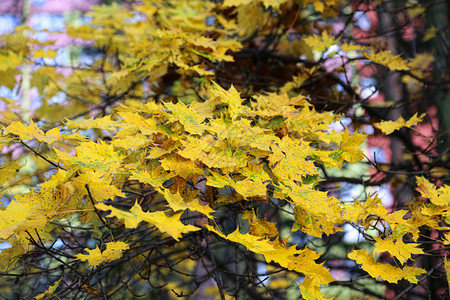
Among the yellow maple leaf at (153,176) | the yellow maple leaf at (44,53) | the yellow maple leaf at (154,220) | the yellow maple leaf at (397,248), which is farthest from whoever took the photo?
the yellow maple leaf at (44,53)

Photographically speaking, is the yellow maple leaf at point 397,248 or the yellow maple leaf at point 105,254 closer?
the yellow maple leaf at point 105,254

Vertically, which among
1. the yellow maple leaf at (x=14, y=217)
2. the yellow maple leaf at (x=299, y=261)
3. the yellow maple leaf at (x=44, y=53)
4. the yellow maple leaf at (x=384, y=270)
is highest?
the yellow maple leaf at (x=14, y=217)

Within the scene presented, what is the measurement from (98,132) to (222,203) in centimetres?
130

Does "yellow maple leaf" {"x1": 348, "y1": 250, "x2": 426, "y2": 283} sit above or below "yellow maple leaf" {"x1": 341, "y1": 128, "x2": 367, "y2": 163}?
below

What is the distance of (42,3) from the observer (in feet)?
21.0

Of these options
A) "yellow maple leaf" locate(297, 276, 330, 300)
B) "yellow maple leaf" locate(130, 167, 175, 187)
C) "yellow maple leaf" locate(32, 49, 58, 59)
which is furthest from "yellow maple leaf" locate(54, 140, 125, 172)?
"yellow maple leaf" locate(32, 49, 58, 59)

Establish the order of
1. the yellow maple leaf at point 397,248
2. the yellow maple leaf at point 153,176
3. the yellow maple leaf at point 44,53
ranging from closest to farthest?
the yellow maple leaf at point 153,176, the yellow maple leaf at point 397,248, the yellow maple leaf at point 44,53

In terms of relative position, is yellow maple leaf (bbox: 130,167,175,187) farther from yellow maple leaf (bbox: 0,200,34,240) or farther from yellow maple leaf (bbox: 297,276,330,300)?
yellow maple leaf (bbox: 297,276,330,300)

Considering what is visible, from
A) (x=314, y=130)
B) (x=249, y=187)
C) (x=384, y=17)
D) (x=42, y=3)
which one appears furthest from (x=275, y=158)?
(x=42, y=3)

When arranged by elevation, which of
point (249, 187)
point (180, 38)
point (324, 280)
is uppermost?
point (180, 38)

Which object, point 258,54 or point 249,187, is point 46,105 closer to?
point 258,54

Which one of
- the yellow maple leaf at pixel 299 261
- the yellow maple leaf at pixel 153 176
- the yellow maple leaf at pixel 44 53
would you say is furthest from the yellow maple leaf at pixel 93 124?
the yellow maple leaf at pixel 44 53

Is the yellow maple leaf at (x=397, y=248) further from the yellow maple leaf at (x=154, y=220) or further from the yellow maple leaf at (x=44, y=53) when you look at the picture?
the yellow maple leaf at (x=44, y=53)

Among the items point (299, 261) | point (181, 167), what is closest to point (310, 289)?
point (299, 261)
